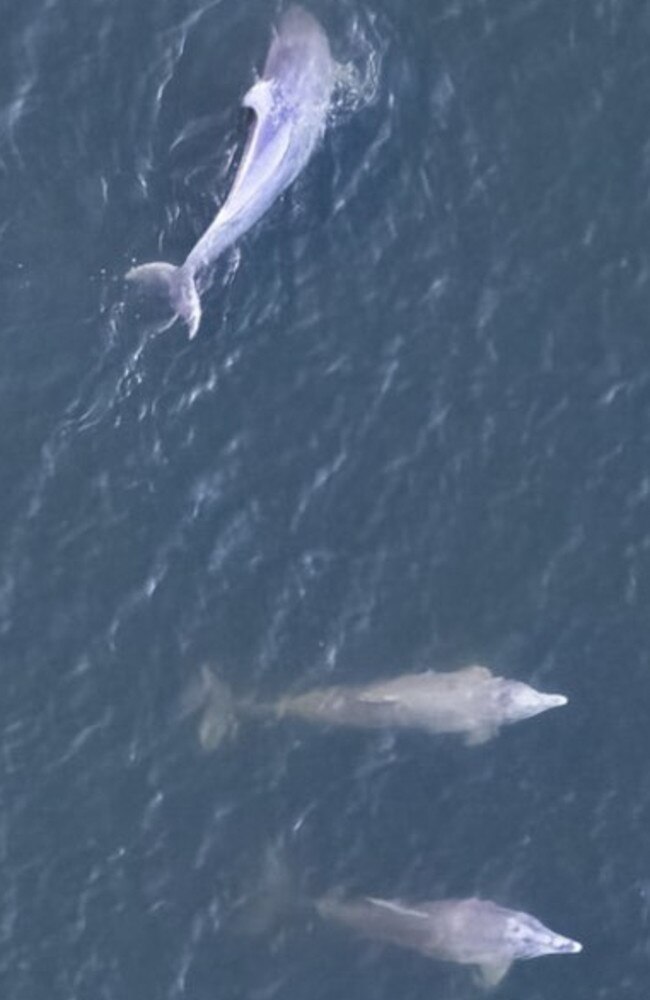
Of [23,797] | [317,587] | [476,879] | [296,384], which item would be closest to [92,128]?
[296,384]

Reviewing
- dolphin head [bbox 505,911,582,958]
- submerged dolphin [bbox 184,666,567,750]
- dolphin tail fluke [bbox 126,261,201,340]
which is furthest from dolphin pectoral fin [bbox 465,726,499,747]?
dolphin tail fluke [bbox 126,261,201,340]

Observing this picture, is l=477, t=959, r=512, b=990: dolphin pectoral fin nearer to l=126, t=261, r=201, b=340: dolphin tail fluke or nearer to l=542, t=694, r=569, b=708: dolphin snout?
l=542, t=694, r=569, b=708: dolphin snout

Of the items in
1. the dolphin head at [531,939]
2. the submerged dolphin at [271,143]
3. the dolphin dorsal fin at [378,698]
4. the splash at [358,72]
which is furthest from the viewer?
the splash at [358,72]

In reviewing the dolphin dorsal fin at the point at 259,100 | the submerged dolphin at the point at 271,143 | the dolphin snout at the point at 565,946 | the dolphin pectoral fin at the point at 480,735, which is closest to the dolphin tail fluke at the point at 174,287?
the submerged dolphin at the point at 271,143

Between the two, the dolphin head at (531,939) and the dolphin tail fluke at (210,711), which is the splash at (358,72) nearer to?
the dolphin tail fluke at (210,711)

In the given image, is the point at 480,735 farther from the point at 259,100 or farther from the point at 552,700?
the point at 259,100

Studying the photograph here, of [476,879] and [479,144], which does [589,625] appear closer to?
[476,879]
